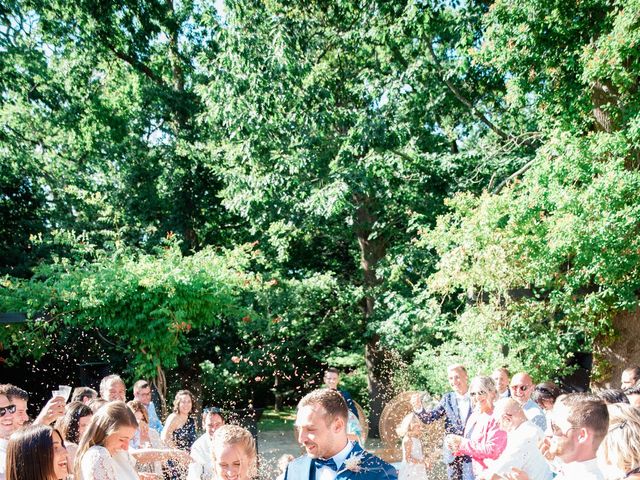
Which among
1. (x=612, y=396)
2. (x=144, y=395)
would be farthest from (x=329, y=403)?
(x=144, y=395)

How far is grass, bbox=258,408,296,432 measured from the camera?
16.3 meters

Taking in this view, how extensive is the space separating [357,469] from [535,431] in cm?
182

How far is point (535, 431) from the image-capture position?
4.15 m

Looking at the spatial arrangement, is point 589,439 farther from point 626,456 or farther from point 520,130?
point 520,130

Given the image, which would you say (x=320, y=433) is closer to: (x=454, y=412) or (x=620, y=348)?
(x=454, y=412)

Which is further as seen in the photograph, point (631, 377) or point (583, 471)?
point (631, 377)

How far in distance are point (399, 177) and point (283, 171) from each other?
2.25 metres

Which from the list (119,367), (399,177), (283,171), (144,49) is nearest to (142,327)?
(119,367)

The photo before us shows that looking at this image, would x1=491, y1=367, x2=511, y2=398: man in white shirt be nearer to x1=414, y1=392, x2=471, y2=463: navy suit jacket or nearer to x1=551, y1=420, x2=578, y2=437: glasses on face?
x1=414, y1=392, x2=471, y2=463: navy suit jacket

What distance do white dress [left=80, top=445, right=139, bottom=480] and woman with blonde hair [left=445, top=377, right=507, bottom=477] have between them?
2.42m

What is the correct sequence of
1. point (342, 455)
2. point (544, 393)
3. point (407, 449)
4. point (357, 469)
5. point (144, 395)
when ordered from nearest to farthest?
point (357, 469) < point (342, 455) < point (407, 449) < point (544, 393) < point (144, 395)

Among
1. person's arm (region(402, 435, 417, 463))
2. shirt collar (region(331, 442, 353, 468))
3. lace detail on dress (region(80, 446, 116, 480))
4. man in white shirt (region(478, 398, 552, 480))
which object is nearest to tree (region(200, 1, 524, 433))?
person's arm (region(402, 435, 417, 463))

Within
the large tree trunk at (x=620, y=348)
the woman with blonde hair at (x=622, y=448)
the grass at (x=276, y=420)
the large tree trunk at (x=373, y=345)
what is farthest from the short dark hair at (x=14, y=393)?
the grass at (x=276, y=420)

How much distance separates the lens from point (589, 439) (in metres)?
3.10
